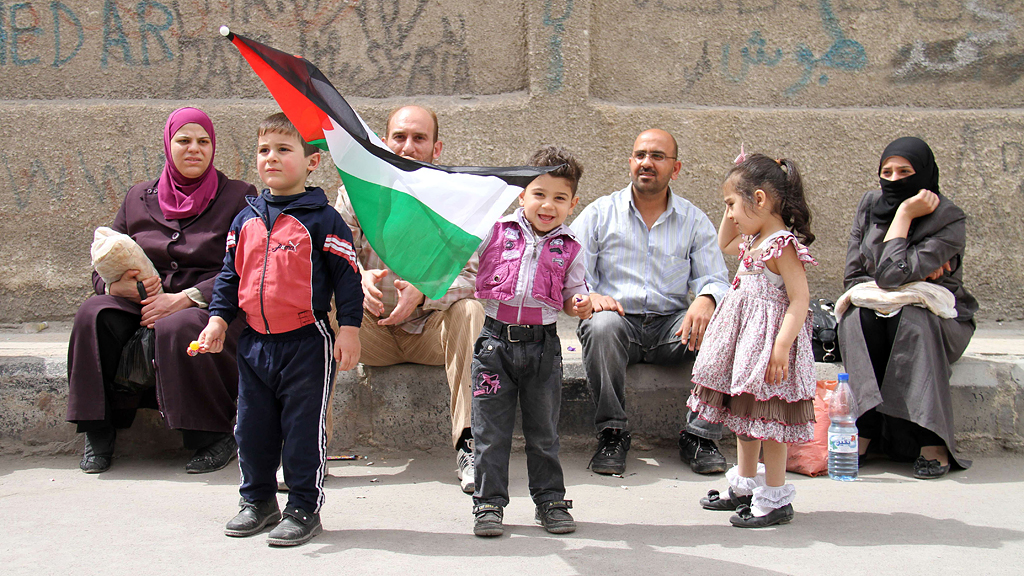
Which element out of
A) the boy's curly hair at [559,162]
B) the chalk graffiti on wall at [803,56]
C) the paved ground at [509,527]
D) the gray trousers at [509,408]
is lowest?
the paved ground at [509,527]

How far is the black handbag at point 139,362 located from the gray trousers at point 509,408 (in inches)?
63.4

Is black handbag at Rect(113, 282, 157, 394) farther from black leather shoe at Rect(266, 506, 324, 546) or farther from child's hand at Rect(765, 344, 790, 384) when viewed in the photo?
child's hand at Rect(765, 344, 790, 384)

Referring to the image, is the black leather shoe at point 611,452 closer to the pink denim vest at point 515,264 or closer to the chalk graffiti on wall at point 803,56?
the pink denim vest at point 515,264

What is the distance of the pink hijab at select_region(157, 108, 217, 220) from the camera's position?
3.79 m

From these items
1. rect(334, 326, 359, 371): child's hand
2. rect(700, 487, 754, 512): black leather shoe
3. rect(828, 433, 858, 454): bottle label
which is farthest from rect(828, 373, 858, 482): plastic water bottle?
rect(334, 326, 359, 371): child's hand

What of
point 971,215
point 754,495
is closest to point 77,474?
point 754,495

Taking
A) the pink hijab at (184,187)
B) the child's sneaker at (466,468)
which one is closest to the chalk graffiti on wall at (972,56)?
the child's sneaker at (466,468)

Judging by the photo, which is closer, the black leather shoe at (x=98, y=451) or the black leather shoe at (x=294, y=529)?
the black leather shoe at (x=294, y=529)

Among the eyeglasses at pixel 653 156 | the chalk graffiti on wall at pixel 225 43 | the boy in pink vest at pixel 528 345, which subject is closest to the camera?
the boy in pink vest at pixel 528 345

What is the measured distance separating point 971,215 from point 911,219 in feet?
5.79

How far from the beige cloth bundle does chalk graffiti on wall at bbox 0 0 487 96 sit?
1.86m

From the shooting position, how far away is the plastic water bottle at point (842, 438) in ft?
11.4

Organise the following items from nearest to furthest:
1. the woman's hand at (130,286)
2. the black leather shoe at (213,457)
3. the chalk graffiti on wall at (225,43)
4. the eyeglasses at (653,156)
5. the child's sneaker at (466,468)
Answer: the child's sneaker at (466,468) → the black leather shoe at (213,457) → the woman's hand at (130,286) → the eyeglasses at (653,156) → the chalk graffiti on wall at (225,43)

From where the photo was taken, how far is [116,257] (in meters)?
3.52
